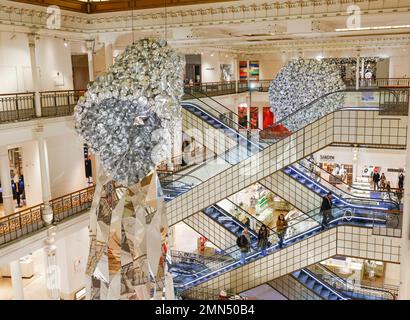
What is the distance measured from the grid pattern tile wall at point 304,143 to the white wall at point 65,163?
5461mm

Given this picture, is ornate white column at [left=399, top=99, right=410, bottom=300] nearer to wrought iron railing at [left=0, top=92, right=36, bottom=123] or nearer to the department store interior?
the department store interior

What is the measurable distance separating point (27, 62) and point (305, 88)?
8366 mm

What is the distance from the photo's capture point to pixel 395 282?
12.4m

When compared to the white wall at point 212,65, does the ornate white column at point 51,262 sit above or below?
below

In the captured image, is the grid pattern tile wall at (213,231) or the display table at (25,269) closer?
the grid pattern tile wall at (213,231)

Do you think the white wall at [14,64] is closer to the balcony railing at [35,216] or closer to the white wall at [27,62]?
the white wall at [27,62]

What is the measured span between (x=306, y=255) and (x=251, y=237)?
7.21ft

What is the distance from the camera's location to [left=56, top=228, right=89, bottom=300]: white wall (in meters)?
13.6

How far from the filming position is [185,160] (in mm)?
13039

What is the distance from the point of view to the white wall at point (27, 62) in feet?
40.7

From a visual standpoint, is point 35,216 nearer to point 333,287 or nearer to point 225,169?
point 225,169

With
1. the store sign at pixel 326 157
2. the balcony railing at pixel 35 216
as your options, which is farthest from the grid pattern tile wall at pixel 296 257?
the store sign at pixel 326 157

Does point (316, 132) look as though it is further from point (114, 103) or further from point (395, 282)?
point (114, 103)

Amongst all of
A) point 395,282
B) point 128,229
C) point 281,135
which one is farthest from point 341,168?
point 128,229
